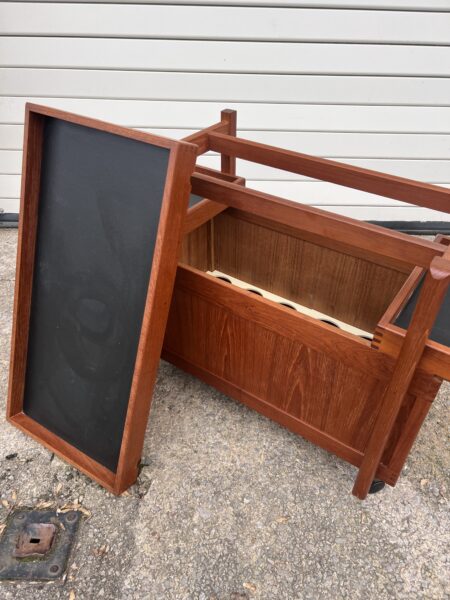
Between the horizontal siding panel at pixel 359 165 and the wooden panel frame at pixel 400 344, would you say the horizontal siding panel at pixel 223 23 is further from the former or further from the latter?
the wooden panel frame at pixel 400 344

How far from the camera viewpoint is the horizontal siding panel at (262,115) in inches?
99.6

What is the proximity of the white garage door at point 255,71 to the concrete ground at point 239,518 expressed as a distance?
179 centimetres

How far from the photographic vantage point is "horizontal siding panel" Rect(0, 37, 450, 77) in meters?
2.32

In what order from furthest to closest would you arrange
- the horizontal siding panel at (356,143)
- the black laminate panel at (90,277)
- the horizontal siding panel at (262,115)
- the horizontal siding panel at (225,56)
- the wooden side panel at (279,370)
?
the horizontal siding panel at (356,143) → the horizontal siding panel at (262,115) → the horizontal siding panel at (225,56) → the wooden side panel at (279,370) → the black laminate panel at (90,277)

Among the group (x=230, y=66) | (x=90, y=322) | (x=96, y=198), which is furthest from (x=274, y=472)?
(x=230, y=66)

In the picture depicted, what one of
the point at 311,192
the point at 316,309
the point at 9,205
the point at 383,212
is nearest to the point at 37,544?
the point at 316,309

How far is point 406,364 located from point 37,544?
117 centimetres

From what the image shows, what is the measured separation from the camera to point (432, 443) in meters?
1.60

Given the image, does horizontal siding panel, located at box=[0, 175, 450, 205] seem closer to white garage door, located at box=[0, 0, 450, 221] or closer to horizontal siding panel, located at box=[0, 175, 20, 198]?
horizontal siding panel, located at box=[0, 175, 20, 198]

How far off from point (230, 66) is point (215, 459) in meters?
2.07

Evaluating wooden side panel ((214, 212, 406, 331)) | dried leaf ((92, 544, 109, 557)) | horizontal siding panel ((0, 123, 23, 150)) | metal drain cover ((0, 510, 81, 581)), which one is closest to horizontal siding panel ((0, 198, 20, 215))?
horizontal siding panel ((0, 123, 23, 150))

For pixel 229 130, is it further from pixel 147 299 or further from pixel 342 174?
pixel 147 299

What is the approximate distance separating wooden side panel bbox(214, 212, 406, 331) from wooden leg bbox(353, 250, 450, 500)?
1.95 feet

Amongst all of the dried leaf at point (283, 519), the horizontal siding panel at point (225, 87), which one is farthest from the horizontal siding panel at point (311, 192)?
the dried leaf at point (283, 519)
